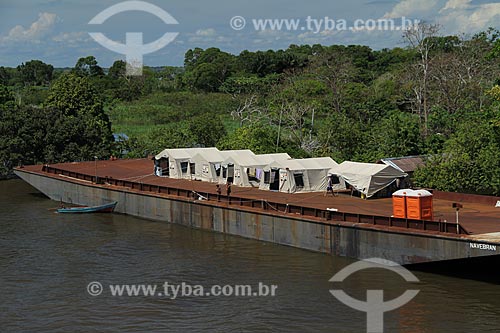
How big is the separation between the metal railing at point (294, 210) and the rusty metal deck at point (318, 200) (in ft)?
3.96

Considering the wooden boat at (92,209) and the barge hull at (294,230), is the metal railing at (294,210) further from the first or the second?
the wooden boat at (92,209)

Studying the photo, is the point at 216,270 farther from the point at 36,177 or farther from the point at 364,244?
the point at 36,177

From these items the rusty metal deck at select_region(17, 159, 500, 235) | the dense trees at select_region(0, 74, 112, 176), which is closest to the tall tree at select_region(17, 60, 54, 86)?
the dense trees at select_region(0, 74, 112, 176)

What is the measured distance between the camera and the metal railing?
1280 inches

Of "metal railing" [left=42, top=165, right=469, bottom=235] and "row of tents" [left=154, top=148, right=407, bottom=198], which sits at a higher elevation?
"row of tents" [left=154, top=148, right=407, bottom=198]

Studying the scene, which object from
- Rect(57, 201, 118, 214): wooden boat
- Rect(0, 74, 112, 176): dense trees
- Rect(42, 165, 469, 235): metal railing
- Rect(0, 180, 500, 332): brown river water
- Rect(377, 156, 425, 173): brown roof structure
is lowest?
Rect(0, 180, 500, 332): brown river water

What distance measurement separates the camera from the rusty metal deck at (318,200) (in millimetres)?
35438

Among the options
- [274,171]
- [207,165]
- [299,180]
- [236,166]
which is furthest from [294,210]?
[207,165]

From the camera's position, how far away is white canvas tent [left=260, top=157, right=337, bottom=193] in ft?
150

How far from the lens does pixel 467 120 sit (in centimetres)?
5528

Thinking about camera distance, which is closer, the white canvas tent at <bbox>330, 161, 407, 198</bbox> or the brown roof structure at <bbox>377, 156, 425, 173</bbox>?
the white canvas tent at <bbox>330, 161, 407, 198</bbox>

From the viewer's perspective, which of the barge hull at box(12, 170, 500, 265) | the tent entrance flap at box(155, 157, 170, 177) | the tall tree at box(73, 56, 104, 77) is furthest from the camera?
the tall tree at box(73, 56, 104, 77)

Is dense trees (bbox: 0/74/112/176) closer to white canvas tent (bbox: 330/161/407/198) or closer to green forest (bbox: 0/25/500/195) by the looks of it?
green forest (bbox: 0/25/500/195)

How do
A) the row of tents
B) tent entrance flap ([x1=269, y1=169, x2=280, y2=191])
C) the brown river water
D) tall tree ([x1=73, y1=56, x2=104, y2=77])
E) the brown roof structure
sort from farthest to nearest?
tall tree ([x1=73, y1=56, x2=104, y2=77]), the brown roof structure, tent entrance flap ([x1=269, y1=169, x2=280, y2=191]), the row of tents, the brown river water
